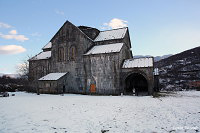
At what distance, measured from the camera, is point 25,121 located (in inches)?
312

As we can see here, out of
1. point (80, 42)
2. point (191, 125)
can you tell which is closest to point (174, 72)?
point (80, 42)

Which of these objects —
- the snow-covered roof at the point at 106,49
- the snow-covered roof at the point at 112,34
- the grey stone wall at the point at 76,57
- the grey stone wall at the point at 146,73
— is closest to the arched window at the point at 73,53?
the grey stone wall at the point at 76,57

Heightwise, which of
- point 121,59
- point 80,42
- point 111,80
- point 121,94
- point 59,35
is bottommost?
point 121,94

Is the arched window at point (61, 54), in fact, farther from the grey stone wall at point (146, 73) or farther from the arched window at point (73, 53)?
the grey stone wall at point (146, 73)

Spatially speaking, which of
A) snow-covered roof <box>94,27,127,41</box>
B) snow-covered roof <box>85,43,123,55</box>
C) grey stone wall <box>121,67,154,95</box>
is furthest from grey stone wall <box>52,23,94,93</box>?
grey stone wall <box>121,67,154,95</box>

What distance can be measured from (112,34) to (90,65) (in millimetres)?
8375

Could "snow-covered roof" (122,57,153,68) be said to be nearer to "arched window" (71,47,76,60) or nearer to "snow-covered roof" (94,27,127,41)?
"snow-covered roof" (94,27,127,41)

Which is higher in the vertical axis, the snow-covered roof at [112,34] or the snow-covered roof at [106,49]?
the snow-covered roof at [112,34]

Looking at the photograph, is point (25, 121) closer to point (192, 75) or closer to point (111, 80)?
point (111, 80)

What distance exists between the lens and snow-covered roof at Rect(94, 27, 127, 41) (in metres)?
27.9

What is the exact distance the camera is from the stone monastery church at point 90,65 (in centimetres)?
2316

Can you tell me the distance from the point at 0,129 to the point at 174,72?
52.4m

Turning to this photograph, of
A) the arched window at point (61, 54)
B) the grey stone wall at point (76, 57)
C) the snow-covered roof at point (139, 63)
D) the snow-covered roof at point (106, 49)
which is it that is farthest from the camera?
the arched window at point (61, 54)

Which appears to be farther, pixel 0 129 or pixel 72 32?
pixel 72 32
